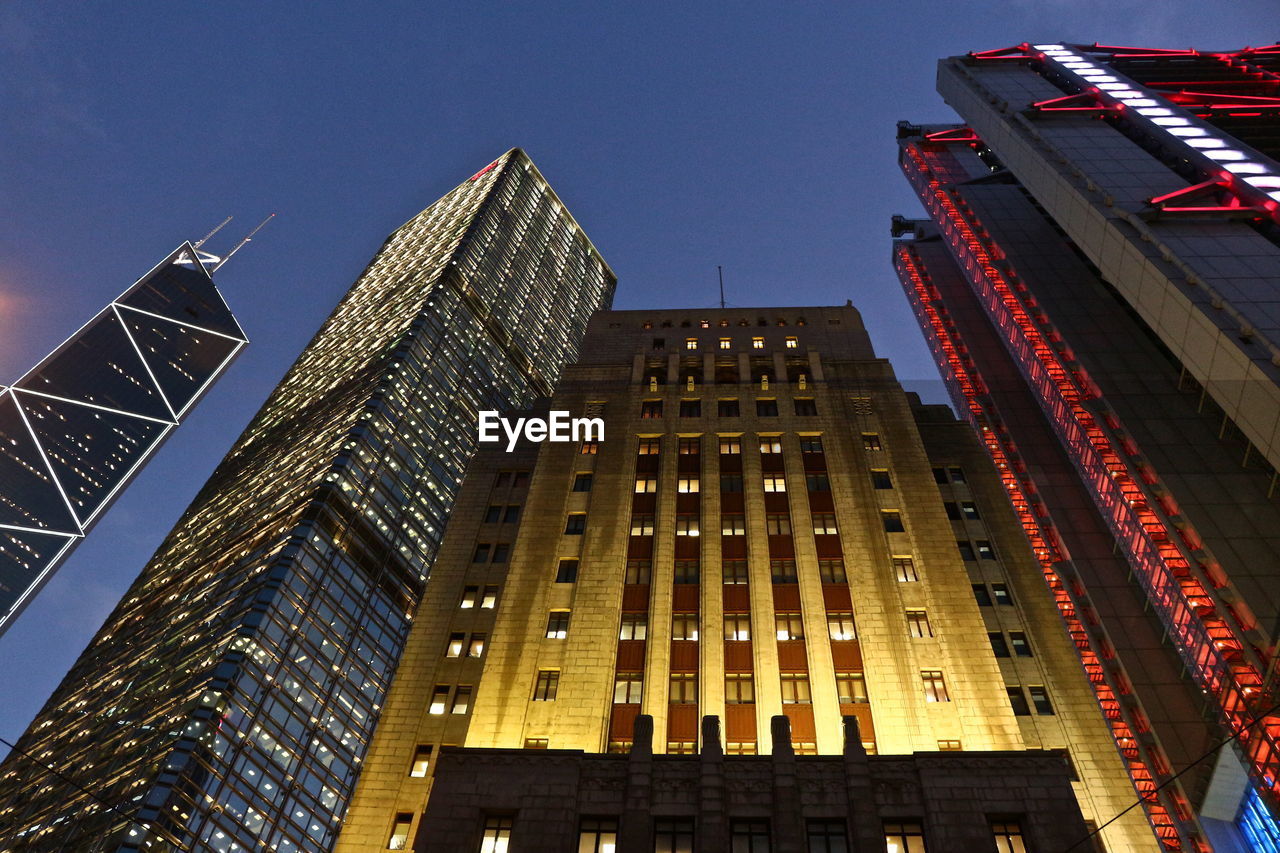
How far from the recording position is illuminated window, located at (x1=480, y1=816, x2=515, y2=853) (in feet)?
101

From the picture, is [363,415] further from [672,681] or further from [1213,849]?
[1213,849]

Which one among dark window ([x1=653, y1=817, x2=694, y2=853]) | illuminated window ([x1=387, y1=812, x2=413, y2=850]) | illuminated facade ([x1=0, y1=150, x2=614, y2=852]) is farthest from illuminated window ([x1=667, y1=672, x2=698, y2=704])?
illuminated facade ([x1=0, y1=150, x2=614, y2=852])

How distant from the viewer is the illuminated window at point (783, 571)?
45188 millimetres

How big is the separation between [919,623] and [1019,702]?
7.93m

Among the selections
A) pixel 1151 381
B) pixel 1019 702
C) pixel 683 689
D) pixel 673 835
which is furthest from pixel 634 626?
pixel 1151 381

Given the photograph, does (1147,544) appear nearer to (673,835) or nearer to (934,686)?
(934,686)

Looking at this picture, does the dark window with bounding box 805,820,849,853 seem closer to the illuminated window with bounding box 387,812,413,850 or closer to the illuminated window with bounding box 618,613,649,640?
the illuminated window with bounding box 618,613,649,640

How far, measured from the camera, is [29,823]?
210ft

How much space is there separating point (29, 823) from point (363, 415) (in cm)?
4960

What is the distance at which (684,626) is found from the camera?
1682 inches

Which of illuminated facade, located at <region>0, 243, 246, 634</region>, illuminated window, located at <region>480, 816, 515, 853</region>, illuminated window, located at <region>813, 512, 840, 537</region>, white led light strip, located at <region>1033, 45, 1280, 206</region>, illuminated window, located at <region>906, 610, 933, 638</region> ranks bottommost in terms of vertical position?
illuminated window, located at <region>480, 816, 515, 853</region>

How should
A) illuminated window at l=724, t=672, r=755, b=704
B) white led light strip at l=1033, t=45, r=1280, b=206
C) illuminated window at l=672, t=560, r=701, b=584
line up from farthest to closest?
white led light strip at l=1033, t=45, r=1280, b=206 → illuminated window at l=672, t=560, r=701, b=584 → illuminated window at l=724, t=672, r=755, b=704

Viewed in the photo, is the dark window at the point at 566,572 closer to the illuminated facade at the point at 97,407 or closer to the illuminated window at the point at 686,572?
the illuminated window at the point at 686,572

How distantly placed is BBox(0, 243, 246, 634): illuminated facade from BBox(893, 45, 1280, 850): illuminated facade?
13570cm
